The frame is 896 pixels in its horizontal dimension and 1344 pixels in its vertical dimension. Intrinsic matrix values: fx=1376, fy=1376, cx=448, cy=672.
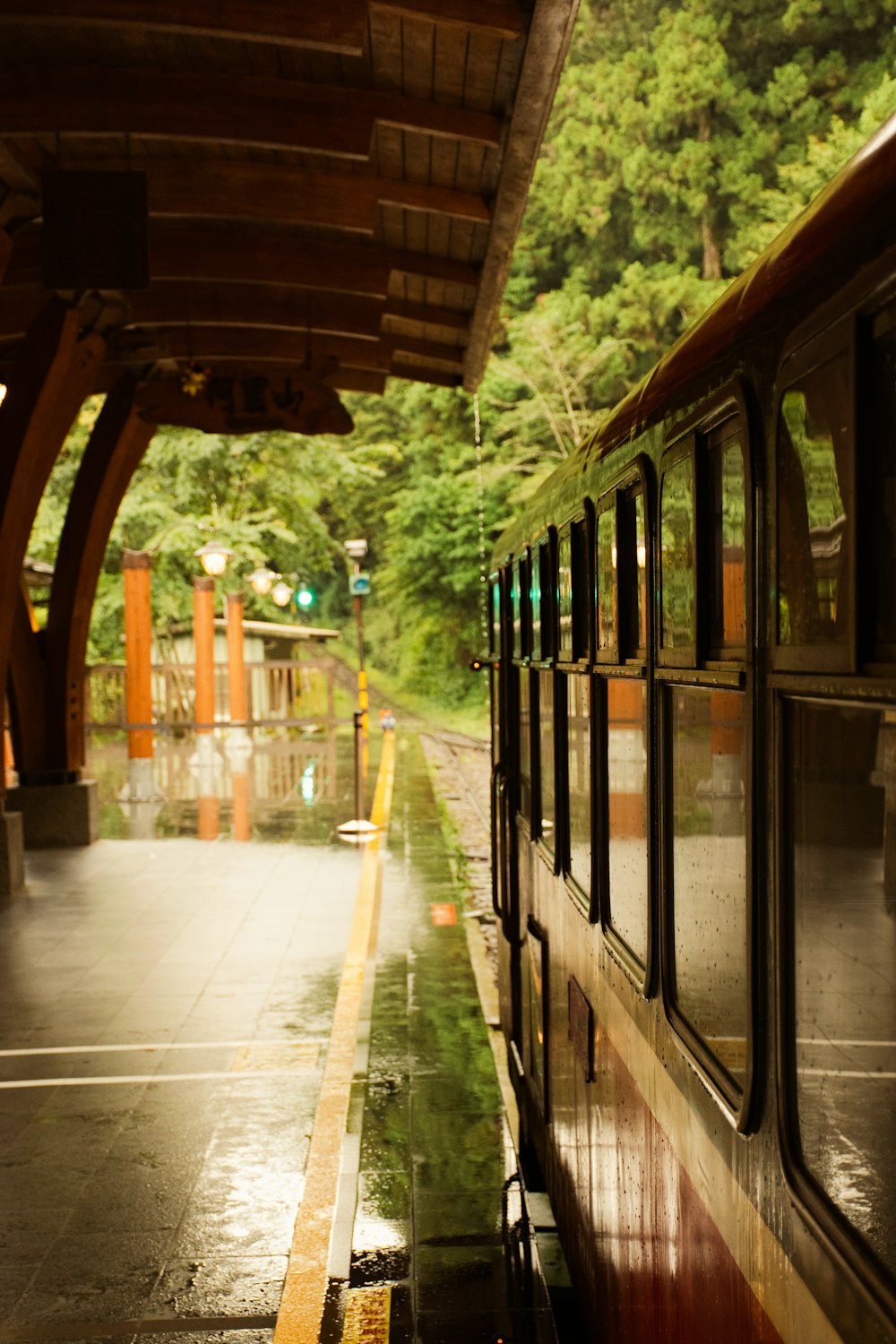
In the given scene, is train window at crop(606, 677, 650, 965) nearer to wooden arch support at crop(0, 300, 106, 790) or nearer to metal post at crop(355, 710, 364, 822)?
wooden arch support at crop(0, 300, 106, 790)

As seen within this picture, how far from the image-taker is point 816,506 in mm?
1693

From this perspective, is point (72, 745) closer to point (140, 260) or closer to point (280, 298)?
point (280, 298)

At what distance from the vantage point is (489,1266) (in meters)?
4.90

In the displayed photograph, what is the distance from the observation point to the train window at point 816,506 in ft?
5.16

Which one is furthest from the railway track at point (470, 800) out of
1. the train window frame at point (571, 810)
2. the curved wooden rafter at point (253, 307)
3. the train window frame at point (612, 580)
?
the train window frame at point (612, 580)

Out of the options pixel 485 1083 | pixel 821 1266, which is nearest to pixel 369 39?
pixel 485 1083

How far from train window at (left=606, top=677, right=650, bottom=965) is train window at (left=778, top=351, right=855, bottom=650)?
107cm

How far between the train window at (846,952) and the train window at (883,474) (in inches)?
3.9

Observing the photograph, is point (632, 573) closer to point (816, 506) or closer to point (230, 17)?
point (816, 506)

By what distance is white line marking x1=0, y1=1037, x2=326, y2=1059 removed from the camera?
24.0 ft

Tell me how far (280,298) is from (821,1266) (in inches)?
404

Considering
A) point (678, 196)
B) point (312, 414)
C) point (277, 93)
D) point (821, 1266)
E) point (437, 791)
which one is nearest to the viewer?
point (821, 1266)

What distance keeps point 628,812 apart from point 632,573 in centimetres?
56

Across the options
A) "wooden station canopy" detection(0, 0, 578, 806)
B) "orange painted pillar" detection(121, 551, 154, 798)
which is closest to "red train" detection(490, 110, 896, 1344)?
"wooden station canopy" detection(0, 0, 578, 806)
